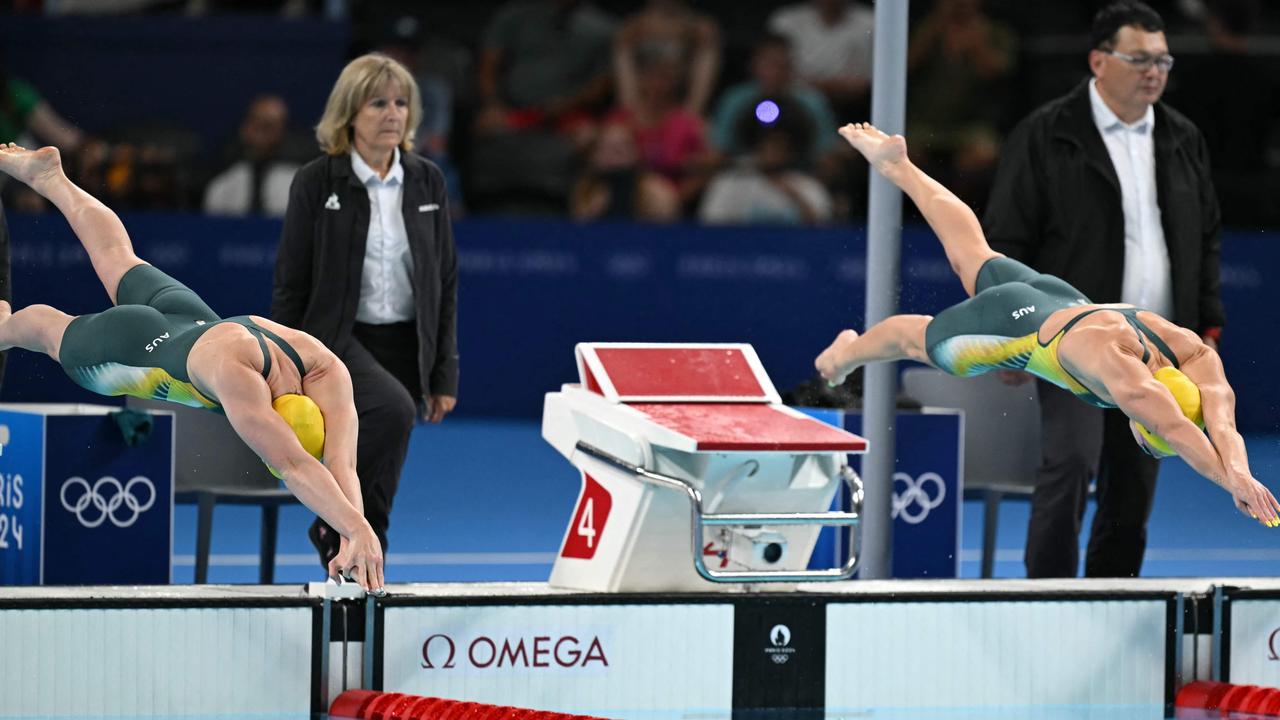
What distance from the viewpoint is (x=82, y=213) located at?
15.5ft

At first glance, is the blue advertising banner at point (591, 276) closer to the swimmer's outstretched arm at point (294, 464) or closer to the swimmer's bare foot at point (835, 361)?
the swimmer's bare foot at point (835, 361)

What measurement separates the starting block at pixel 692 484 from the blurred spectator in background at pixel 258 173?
3.01 metres

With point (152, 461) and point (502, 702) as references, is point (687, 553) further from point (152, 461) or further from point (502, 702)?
point (152, 461)

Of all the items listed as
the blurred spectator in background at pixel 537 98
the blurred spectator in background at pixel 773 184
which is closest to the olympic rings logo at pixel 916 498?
the blurred spectator in background at pixel 773 184

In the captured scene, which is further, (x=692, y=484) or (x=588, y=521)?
(x=588, y=521)

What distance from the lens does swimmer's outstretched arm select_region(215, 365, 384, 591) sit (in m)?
3.97

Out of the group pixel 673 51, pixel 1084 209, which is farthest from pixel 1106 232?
pixel 673 51

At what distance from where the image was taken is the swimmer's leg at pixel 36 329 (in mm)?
4496

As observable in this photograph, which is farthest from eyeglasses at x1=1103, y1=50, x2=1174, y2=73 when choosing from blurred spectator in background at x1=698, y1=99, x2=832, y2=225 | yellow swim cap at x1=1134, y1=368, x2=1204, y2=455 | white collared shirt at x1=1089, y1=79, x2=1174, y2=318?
→ blurred spectator in background at x1=698, y1=99, x2=832, y2=225

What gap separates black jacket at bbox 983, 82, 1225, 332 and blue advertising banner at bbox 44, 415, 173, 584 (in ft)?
8.33

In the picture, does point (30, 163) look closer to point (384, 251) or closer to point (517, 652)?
point (384, 251)

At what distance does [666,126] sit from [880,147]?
5.19 metres

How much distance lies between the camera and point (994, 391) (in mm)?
6215

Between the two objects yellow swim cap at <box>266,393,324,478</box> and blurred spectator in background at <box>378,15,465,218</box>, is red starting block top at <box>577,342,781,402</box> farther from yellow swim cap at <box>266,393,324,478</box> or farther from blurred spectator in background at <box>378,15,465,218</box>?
blurred spectator in background at <box>378,15,465,218</box>
